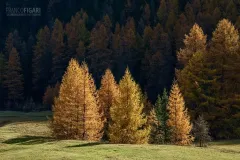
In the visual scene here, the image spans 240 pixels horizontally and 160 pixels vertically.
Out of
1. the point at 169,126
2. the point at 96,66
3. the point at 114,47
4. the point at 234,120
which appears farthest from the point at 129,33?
the point at 169,126

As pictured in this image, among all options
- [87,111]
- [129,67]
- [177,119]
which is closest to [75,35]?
[129,67]

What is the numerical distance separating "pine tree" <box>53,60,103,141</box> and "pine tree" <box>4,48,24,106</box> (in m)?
79.9

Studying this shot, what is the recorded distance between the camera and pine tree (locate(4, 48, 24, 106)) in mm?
126188

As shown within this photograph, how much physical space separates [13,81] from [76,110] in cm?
8348

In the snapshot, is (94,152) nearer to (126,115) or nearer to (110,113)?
(126,115)

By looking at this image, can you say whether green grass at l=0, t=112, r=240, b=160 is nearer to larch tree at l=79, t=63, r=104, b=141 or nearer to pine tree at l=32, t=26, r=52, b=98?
larch tree at l=79, t=63, r=104, b=141

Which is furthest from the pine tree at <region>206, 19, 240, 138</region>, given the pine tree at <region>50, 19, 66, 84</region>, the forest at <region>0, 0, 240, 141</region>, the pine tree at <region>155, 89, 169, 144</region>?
the pine tree at <region>50, 19, 66, 84</region>

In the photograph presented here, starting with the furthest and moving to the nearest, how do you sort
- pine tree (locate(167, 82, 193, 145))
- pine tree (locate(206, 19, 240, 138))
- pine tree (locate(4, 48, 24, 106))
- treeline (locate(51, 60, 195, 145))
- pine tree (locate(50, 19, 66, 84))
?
Answer: pine tree (locate(50, 19, 66, 84)), pine tree (locate(4, 48, 24, 106)), pine tree (locate(206, 19, 240, 138)), pine tree (locate(167, 82, 193, 145)), treeline (locate(51, 60, 195, 145))

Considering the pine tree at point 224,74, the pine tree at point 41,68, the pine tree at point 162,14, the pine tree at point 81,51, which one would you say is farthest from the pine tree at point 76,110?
the pine tree at point 162,14

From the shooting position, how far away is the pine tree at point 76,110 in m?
49.0

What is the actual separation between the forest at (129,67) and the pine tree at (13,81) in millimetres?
395

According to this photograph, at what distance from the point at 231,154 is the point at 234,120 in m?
28.0

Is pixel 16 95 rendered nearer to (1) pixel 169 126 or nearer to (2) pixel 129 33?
(2) pixel 129 33

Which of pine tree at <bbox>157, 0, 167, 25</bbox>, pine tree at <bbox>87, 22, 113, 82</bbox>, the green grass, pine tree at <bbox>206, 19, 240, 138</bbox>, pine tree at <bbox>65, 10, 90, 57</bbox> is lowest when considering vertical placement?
the green grass
